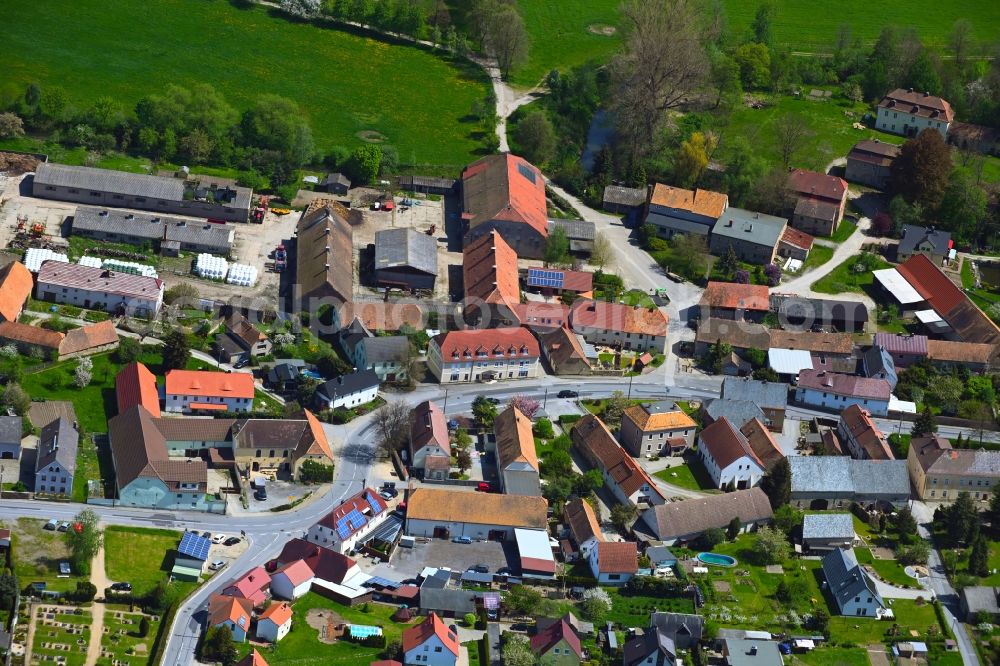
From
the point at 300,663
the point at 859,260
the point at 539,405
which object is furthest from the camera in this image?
the point at 859,260

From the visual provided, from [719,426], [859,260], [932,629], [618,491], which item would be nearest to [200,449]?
[618,491]

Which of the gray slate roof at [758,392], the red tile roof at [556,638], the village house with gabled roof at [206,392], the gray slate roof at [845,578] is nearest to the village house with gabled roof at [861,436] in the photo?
the gray slate roof at [758,392]

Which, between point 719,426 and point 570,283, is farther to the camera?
point 570,283

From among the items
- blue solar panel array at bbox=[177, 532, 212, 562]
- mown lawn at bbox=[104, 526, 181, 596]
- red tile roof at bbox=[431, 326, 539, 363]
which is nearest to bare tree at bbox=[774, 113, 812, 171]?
red tile roof at bbox=[431, 326, 539, 363]

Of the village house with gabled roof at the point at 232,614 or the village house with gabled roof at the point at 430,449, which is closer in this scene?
the village house with gabled roof at the point at 232,614

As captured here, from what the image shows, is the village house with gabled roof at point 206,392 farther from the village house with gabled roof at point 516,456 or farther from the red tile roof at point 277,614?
the red tile roof at point 277,614

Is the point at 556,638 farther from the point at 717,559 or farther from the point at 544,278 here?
the point at 544,278

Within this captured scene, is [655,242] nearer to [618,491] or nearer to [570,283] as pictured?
[570,283]
